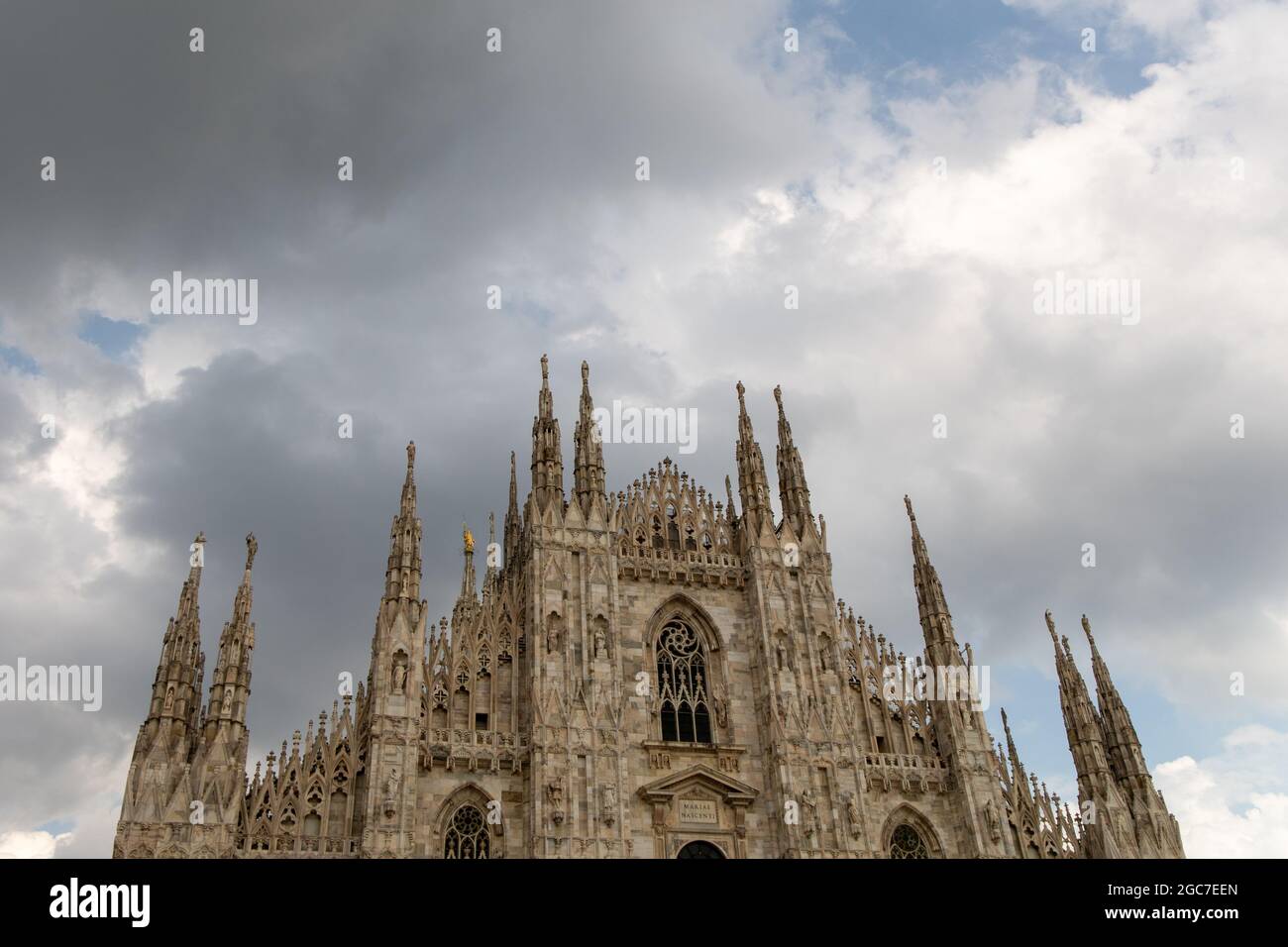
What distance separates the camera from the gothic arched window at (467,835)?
28594mm

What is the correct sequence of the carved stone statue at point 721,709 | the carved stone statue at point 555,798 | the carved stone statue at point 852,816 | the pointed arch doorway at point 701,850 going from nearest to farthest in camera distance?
the carved stone statue at point 555,798, the pointed arch doorway at point 701,850, the carved stone statue at point 852,816, the carved stone statue at point 721,709

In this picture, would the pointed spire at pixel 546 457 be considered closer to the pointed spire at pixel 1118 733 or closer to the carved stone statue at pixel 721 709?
the carved stone statue at pixel 721 709

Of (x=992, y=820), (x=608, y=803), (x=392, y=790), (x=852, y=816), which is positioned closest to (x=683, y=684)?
(x=608, y=803)

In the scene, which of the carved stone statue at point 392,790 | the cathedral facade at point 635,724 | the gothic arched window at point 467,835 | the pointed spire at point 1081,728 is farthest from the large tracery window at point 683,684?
the pointed spire at point 1081,728

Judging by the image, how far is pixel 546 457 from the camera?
1416 inches

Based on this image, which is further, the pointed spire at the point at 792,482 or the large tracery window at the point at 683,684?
the pointed spire at the point at 792,482

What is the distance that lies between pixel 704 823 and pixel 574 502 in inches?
454

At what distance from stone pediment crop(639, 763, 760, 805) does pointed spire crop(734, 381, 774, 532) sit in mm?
9237

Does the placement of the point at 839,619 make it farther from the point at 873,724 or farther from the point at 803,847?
the point at 803,847

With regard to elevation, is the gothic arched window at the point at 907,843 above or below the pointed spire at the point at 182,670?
below

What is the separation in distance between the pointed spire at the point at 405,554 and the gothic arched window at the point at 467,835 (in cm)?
676

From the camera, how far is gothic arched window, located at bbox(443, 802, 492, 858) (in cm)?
2859

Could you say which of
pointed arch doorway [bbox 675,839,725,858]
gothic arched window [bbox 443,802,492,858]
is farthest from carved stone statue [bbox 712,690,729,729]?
gothic arched window [bbox 443,802,492,858]
